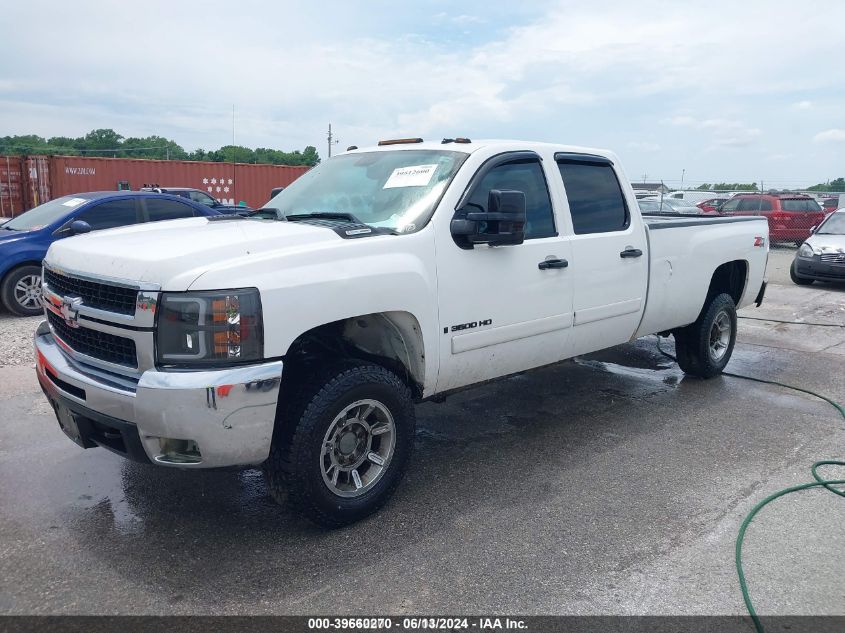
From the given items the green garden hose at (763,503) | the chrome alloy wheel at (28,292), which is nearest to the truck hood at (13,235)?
A: the chrome alloy wheel at (28,292)

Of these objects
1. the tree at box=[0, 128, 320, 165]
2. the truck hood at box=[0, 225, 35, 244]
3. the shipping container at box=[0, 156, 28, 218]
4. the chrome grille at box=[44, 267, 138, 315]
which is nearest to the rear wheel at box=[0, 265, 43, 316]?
the truck hood at box=[0, 225, 35, 244]

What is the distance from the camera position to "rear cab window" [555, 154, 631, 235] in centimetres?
483

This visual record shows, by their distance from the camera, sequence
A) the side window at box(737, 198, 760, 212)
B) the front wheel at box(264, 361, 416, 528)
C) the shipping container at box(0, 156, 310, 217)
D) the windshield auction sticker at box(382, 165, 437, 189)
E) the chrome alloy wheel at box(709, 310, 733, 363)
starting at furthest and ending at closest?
the shipping container at box(0, 156, 310, 217) < the side window at box(737, 198, 760, 212) < the chrome alloy wheel at box(709, 310, 733, 363) < the windshield auction sticker at box(382, 165, 437, 189) < the front wheel at box(264, 361, 416, 528)

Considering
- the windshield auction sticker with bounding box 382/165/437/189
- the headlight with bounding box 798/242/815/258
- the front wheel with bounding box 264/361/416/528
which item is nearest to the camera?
the front wheel with bounding box 264/361/416/528

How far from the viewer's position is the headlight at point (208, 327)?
2.98m

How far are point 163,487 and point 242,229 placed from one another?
1.59 m

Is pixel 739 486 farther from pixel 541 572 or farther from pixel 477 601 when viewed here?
pixel 477 601

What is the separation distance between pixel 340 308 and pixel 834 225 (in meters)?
13.8

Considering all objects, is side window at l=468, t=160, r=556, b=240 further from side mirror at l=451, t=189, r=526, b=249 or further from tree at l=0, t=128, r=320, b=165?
tree at l=0, t=128, r=320, b=165

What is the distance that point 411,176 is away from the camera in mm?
4211

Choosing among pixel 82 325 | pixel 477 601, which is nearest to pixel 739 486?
pixel 477 601

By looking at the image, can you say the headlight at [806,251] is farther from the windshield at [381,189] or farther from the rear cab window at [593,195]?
the windshield at [381,189]

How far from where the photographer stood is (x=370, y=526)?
3.61 meters

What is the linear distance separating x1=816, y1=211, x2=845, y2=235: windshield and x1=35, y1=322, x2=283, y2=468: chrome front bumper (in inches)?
546
